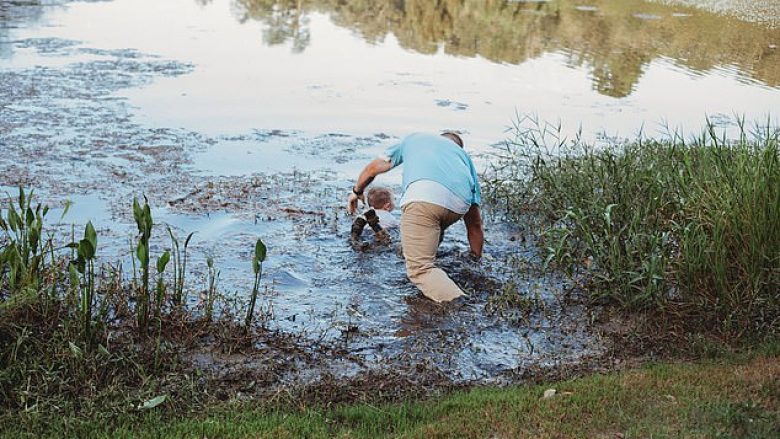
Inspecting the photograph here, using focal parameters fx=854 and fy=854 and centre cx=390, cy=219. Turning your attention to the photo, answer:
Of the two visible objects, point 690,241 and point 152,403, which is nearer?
point 152,403

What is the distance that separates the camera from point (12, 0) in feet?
70.1

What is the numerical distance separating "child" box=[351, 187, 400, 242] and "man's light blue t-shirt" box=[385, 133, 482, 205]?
0.90 metres

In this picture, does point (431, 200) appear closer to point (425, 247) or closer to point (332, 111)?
point (425, 247)

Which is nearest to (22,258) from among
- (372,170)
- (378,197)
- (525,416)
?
(372,170)

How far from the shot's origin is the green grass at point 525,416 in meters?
4.17

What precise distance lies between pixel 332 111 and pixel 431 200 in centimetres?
658

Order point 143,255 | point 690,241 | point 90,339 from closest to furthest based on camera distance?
point 90,339, point 143,255, point 690,241

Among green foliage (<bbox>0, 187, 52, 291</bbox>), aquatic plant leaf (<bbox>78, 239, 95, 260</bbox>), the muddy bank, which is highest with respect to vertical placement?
aquatic plant leaf (<bbox>78, 239, 95, 260</bbox>)

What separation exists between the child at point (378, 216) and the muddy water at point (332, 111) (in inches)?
10.0

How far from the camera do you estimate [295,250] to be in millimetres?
7426

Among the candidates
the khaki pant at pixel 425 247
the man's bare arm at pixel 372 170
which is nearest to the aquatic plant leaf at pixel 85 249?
the khaki pant at pixel 425 247

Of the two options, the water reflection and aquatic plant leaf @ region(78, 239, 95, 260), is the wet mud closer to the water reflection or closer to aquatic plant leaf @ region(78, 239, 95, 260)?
aquatic plant leaf @ region(78, 239, 95, 260)

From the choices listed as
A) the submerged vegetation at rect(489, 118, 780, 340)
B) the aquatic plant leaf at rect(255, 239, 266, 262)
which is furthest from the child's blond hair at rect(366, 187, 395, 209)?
the aquatic plant leaf at rect(255, 239, 266, 262)

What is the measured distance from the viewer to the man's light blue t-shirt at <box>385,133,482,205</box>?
21.2ft
